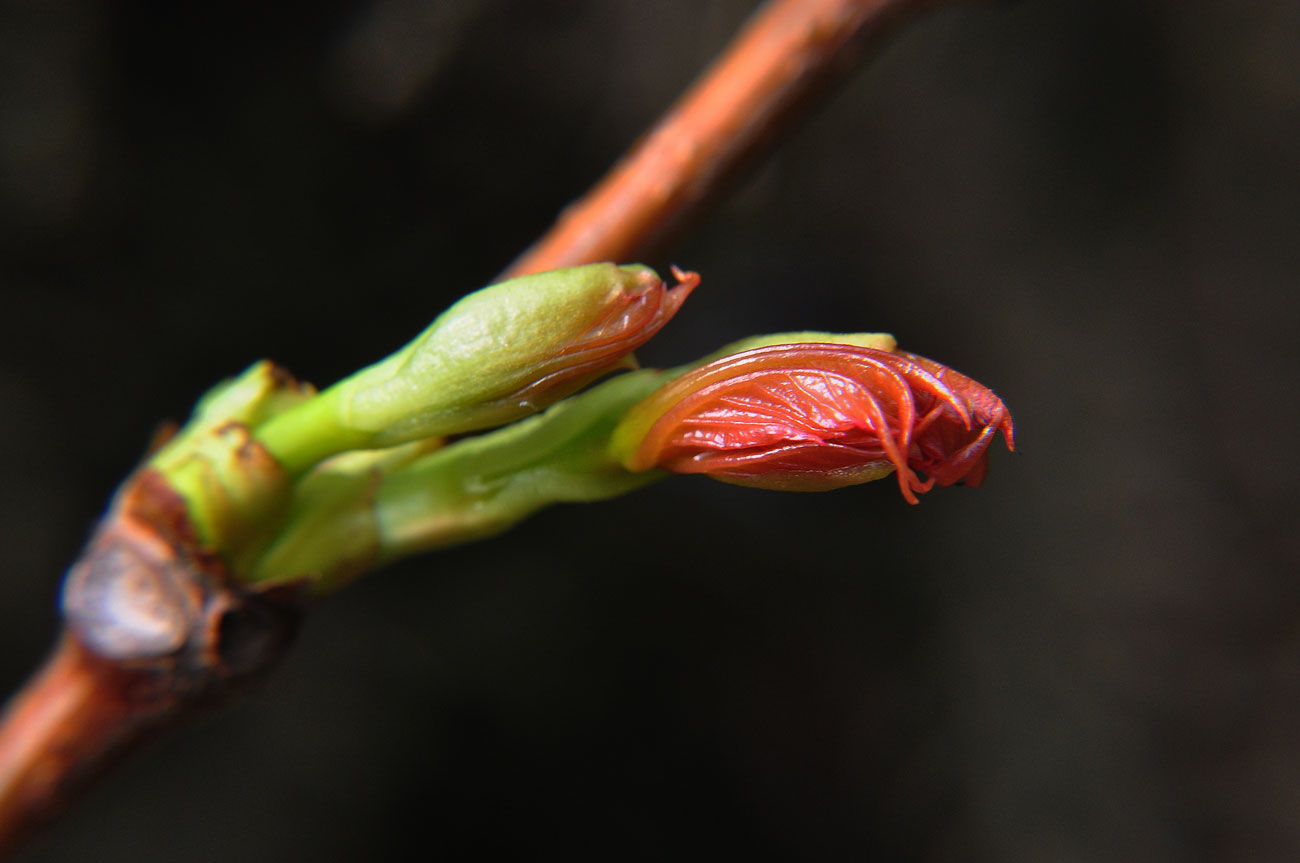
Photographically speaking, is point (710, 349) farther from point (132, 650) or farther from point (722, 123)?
point (132, 650)

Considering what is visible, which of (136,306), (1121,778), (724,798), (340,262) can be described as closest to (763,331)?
(340,262)

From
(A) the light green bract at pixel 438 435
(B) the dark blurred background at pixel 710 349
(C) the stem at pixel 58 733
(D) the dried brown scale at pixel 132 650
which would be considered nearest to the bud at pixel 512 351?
(A) the light green bract at pixel 438 435

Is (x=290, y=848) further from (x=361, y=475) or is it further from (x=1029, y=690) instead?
(x=1029, y=690)

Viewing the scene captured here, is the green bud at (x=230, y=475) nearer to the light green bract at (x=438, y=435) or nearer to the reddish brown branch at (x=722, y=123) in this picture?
the light green bract at (x=438, y=435)

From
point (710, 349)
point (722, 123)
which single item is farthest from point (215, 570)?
point (710, 349)

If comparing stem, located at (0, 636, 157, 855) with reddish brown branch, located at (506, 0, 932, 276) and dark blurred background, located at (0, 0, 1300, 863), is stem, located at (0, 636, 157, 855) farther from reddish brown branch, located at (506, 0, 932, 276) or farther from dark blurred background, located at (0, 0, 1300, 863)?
dark blurred background, located at (0, 0, 1300, 863)
